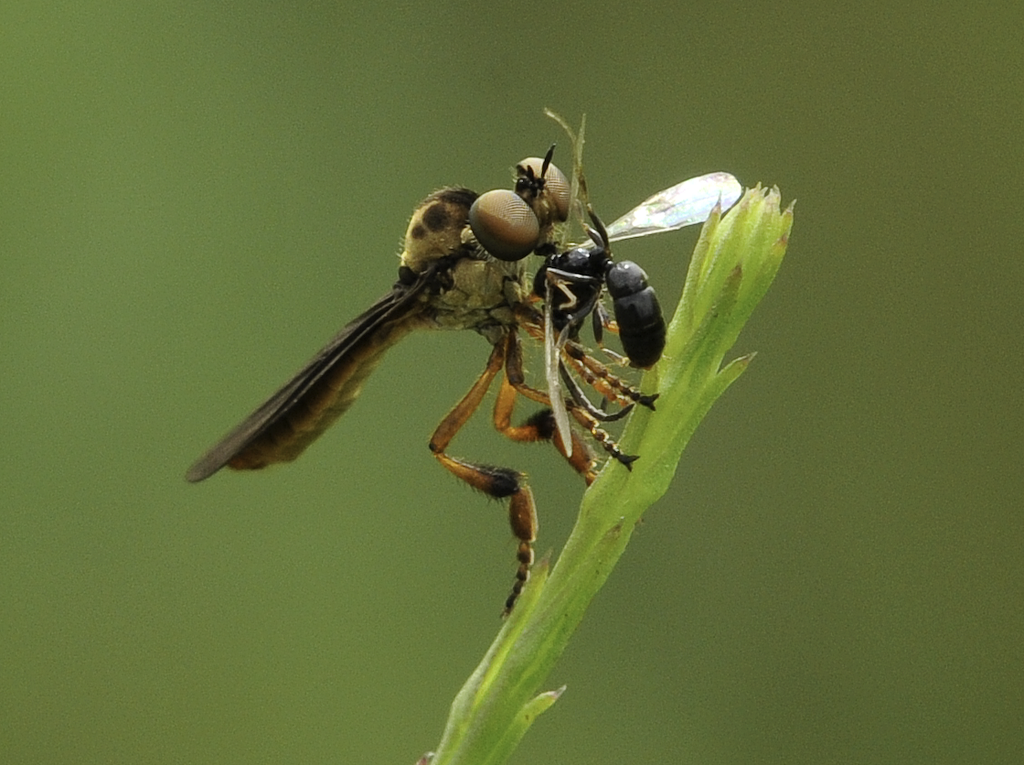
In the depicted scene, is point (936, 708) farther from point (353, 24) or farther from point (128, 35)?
point (128, 35)

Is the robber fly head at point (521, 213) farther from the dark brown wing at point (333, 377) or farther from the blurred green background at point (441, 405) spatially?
the blurred green background at point (441, 405)

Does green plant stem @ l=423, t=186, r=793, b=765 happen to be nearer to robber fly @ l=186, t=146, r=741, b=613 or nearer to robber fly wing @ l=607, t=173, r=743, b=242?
robber fly @ l=186, t=146, r=741, b=613

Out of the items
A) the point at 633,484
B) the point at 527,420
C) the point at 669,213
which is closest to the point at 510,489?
the point at 527,420

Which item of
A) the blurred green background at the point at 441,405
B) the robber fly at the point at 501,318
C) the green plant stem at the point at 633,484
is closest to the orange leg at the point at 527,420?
the robber fly at the point at 501,318

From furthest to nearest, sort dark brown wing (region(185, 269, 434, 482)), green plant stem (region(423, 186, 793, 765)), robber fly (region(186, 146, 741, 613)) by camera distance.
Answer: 1. dark brown wing (region(185, 269, 434, 482))
2. robber fly (region(186, 146, 741, 613))
3. green plant stem (region(423, 186, 793, 765))

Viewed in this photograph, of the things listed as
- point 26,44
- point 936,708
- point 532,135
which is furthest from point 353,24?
point 936,708

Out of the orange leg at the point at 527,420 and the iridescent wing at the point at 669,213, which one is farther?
the orange leg at the point at 527,420

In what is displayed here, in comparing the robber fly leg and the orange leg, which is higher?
the orange leg

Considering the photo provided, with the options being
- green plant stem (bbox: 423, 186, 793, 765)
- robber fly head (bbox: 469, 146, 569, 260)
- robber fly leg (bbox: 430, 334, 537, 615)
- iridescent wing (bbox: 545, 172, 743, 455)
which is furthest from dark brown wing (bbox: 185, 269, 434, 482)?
green plant stem (bbox: 423, 186, 793, 765)
